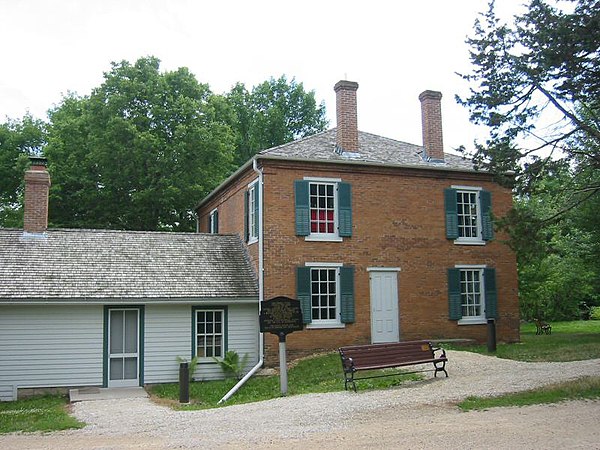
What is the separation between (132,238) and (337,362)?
7631 millimetres

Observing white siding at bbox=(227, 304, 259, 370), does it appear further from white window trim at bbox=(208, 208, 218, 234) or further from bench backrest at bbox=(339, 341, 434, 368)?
white window trim at bbox=(208, 208, 218, 234)

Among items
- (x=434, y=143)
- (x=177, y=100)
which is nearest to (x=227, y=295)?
(x=434, y=143)

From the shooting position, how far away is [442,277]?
2081 cm

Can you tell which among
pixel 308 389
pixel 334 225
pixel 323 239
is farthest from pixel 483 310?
pixel 308 389

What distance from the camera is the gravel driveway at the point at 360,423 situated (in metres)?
9.12

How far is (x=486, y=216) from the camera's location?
2173 centimetres

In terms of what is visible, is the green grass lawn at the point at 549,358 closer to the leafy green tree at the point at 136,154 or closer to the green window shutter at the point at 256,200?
the green window shutter at the point at 256,200

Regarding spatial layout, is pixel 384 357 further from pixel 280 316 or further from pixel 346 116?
pixel 346 116

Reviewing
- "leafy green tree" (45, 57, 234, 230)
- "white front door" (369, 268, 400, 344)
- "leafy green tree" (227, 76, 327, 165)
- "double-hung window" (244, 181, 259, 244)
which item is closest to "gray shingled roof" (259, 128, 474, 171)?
"double-hung window" (244, 181, 259, 244)

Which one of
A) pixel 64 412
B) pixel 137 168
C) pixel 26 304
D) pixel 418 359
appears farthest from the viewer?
pixel 137 168

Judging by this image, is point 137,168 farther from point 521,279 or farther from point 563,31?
point 563,31

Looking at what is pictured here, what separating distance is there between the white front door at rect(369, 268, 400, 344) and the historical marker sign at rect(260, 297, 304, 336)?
5.66 meters

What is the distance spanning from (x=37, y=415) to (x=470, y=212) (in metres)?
14.5

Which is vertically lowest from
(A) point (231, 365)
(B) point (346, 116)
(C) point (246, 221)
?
(A) point (231, 365)
